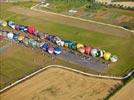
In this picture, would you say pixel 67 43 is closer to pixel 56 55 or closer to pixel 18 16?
pixel 56 55

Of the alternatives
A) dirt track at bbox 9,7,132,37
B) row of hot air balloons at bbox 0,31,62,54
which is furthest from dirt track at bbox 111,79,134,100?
dirt track at bbox 9,7,132,37

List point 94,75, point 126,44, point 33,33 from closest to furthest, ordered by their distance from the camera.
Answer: point 94,75 < point 126,44 < point 33,33

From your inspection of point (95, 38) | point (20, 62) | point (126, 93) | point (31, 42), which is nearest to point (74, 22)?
point (95, 38)

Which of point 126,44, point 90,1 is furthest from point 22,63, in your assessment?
point 90,1

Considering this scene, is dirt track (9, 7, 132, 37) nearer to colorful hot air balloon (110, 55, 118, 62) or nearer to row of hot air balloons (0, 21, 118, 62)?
row of hot air balloons (0, 21, 118, 62)

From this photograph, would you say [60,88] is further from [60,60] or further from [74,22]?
[74,22]

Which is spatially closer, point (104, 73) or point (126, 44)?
point (104, 73)

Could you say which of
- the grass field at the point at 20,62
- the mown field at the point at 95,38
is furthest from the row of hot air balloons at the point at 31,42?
the mown field at the point at 95,38
